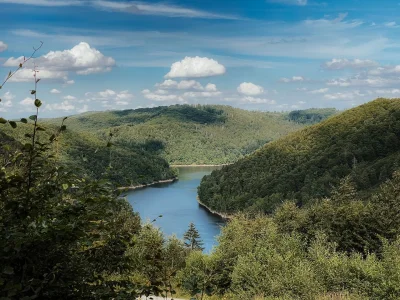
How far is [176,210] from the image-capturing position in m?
123

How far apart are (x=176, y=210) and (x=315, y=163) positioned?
55382mm

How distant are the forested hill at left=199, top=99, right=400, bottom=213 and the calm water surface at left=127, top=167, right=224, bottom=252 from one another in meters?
8.70

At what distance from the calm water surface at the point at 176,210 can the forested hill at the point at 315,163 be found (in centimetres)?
870

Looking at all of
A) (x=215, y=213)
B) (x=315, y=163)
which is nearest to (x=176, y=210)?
(x=215, y=213)

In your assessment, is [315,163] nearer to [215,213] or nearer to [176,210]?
[215,213]

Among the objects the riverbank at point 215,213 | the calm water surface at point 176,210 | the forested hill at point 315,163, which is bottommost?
the riverbank at point 215,213

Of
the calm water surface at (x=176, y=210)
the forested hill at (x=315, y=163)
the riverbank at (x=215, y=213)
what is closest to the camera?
the calm water surface at (x=176, y=210)

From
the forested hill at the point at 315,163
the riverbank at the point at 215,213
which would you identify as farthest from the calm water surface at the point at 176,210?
the forested hill at the point at 315,163

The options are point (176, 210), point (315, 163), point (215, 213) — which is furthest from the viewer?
point (315, 163)

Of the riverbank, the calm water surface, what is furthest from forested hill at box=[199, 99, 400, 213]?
the calm water surface

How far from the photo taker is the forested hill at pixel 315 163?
123m

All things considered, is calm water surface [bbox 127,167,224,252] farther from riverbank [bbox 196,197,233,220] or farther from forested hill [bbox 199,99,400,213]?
forested hill [bbox 199,99,400,213]

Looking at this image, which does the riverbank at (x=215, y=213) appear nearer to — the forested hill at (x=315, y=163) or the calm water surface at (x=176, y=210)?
the forested hill at (x=315, y=163)

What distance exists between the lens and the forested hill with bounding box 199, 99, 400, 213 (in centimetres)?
12256
